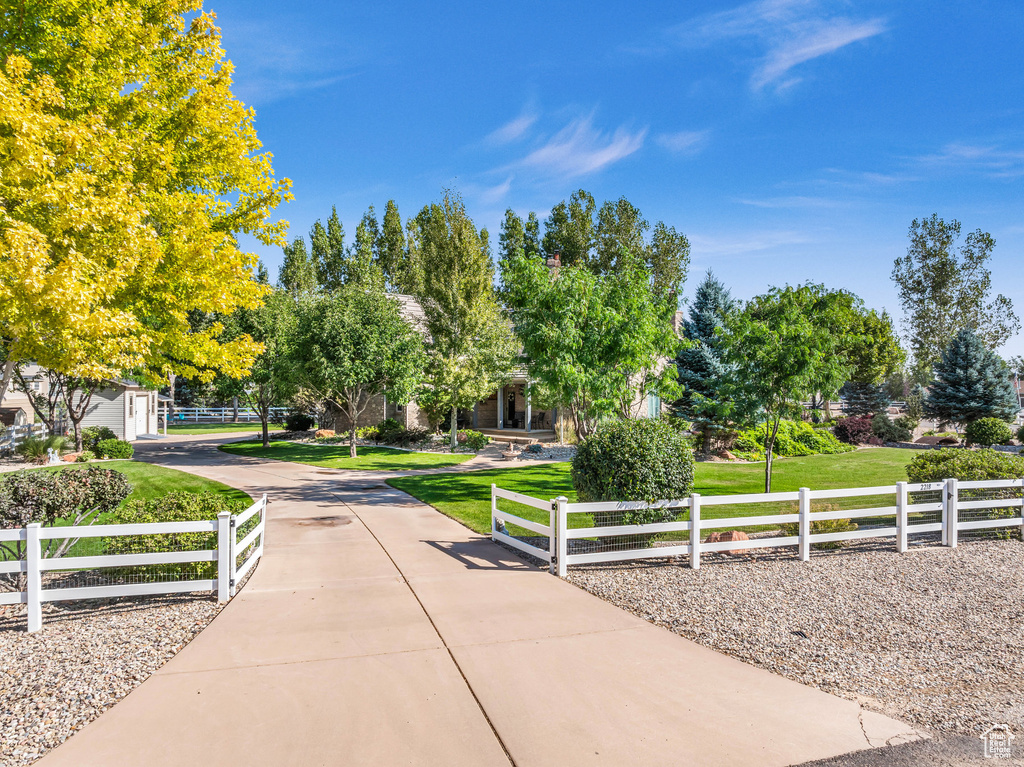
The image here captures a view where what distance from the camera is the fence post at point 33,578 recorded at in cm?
698

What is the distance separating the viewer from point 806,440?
1146 inches

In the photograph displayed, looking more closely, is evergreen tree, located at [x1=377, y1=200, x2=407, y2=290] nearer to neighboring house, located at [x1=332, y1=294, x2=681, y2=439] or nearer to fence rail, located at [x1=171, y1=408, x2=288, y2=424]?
fence rail, located at [x1=171, y1=408, x2=288, y2=424]

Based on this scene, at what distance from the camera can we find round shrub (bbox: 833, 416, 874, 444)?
32469 millimetres

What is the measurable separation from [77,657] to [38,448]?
22.9 meters

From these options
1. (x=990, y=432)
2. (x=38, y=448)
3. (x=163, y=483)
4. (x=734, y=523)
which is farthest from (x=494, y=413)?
(x=734, y=523)

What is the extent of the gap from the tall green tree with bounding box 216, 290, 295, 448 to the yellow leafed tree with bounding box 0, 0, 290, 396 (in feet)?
46.0

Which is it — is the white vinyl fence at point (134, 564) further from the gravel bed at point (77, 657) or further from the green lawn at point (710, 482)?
the green lawn at point (710, 482)

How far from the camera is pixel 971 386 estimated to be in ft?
108

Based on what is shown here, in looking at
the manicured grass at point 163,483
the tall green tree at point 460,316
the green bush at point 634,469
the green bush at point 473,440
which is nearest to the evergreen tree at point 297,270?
the tall green tree at point 460,316

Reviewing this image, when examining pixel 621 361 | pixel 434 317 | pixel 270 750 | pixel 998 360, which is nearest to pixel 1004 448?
pixel 998 360

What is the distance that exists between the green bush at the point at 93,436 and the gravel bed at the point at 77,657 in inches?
880

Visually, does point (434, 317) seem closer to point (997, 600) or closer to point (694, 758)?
point (997, 600)

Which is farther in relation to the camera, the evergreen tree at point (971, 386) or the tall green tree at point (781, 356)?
the evergreen tree at point (971, 386)
